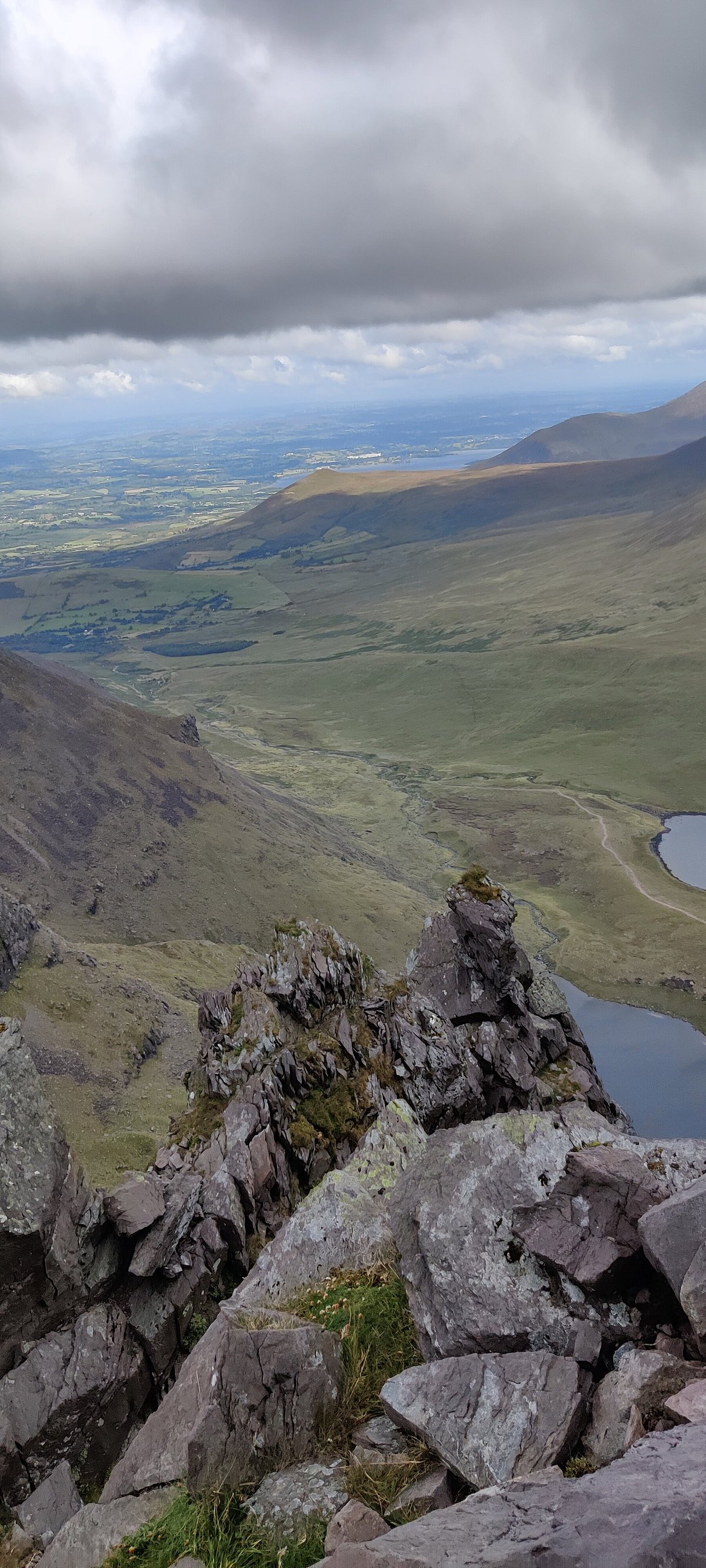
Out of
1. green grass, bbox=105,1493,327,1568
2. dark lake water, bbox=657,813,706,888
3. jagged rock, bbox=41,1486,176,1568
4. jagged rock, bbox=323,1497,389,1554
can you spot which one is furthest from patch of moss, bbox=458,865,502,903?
dark lake water, bbox=657,813,706,888

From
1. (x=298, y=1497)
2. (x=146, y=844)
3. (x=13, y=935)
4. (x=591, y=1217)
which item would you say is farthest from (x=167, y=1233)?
(x=146, y=844)

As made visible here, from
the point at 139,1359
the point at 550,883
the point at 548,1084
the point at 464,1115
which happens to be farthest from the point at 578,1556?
the point at 550,883

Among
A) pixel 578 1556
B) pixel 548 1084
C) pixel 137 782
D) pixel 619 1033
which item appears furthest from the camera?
pixel 137 782

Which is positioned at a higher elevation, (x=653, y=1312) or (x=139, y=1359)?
(x=653, y=1312)

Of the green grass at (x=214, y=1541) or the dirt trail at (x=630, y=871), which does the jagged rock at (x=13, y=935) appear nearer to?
the green grass at (x=214, y=1541)

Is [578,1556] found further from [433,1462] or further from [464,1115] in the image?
[464,1115]

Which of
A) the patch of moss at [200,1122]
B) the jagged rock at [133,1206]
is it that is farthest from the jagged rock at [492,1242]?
the patch of moss at [200,1122]
